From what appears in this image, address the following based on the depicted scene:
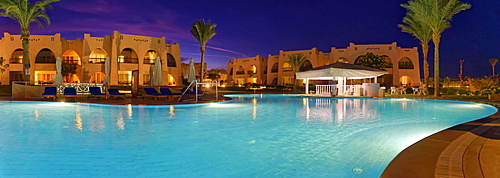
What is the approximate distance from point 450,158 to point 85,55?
39.0m

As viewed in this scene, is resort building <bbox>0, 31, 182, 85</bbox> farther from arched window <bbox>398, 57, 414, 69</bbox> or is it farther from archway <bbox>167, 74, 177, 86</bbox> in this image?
arched window <bbox>398, 57, 414, 69</bbox>

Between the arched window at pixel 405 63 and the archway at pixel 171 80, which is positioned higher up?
the arched window at pixel 405 63

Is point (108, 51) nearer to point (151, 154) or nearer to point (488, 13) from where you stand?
point (151, 154)

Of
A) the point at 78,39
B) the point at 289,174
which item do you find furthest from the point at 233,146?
the point at 78,39

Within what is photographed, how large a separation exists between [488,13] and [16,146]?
5617 cm

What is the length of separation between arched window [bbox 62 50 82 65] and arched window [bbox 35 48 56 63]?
1.29 m

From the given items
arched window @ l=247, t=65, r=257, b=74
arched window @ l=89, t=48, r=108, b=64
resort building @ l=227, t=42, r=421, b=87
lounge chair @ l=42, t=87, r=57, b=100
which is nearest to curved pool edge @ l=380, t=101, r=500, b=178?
lounge chair @ l=42, t=87, r=57, b=100

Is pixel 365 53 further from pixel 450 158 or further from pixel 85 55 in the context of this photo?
pixel 450 158

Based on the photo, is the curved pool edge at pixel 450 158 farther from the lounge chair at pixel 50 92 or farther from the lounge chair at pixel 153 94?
the lounge chair at pixel 50 92

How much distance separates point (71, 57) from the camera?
36875 mm

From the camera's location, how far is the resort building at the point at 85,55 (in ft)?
113

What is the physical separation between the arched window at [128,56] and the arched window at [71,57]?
5577 mm

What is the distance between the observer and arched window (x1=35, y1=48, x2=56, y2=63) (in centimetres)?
3531

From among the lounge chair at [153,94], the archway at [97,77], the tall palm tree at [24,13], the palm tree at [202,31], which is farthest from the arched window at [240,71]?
the lounge chair at [153,94]
